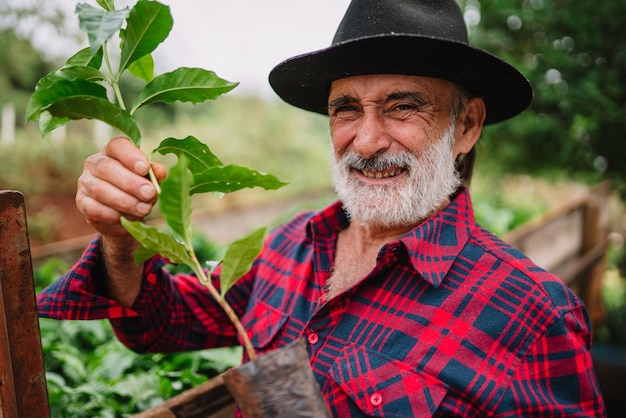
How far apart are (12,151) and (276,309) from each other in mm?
10581

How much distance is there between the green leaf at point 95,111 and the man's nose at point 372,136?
0.83 metres

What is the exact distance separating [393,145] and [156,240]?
1.01 m

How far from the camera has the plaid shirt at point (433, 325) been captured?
1476 millimetres

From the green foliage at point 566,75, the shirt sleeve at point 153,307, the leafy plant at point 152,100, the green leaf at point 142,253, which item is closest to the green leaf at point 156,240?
the leafy plant at point 152,100

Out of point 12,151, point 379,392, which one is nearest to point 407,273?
point 379,392

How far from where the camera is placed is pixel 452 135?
1.93 m

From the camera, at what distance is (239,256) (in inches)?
41.5

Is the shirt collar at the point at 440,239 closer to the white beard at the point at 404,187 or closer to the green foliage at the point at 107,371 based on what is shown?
the white beard at the point at 404,187

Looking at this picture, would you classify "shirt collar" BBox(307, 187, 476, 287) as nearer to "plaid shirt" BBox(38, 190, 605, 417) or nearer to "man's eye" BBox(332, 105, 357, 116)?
"plaid shirt" BBox(38, 190, 605, 417)

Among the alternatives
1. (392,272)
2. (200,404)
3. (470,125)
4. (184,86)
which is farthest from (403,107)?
(200,404)

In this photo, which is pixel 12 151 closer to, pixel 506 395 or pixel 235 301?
pixel 235 301

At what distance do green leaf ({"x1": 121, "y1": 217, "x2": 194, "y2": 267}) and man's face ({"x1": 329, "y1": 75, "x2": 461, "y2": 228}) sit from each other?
2.96ft

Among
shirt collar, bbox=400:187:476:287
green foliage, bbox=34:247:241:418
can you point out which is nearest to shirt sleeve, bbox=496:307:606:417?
shirt collar, bbox=400:187:476:287

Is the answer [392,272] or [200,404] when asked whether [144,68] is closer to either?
[392,272]
